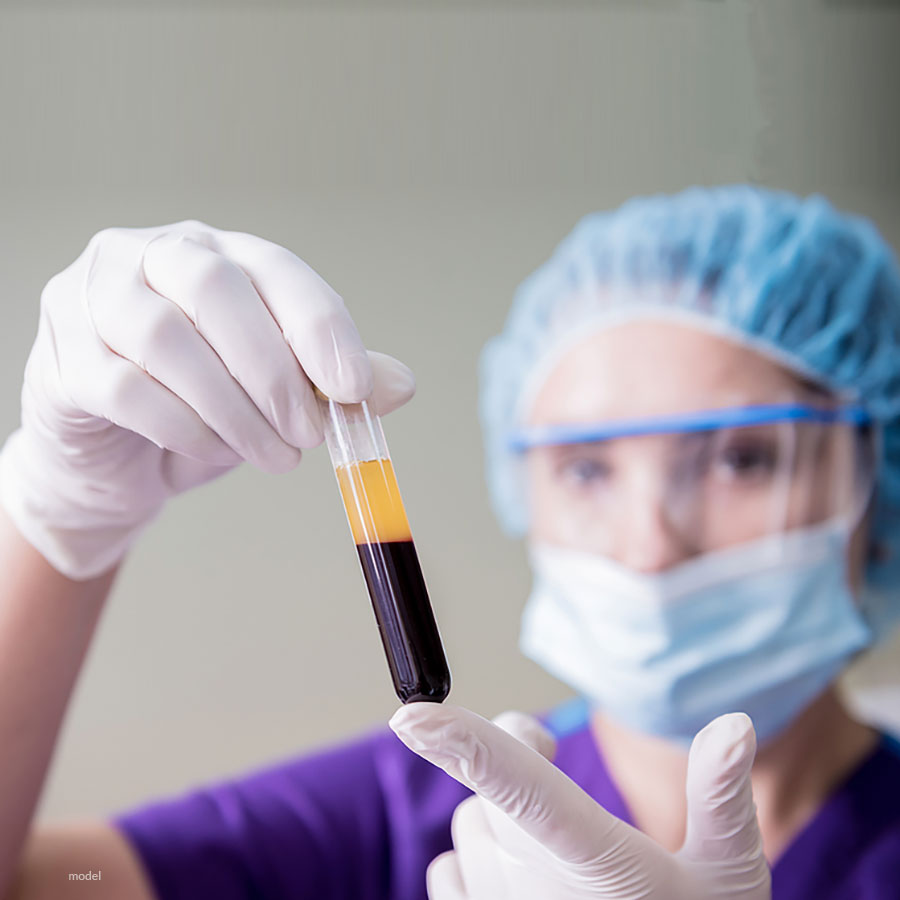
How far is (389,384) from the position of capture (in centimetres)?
63

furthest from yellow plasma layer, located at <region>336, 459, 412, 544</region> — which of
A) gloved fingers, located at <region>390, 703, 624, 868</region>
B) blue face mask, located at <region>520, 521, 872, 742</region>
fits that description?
blue face mask, located at <region>520, 521, 872, 742</region>

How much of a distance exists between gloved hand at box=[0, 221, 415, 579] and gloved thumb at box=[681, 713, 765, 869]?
0.33 m

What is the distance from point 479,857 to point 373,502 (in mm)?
294

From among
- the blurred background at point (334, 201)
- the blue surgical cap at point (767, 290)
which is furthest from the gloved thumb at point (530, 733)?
the blurred background at point (334, 201)

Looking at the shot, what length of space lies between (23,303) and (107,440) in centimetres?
75

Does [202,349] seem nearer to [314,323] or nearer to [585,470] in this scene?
[314,323]

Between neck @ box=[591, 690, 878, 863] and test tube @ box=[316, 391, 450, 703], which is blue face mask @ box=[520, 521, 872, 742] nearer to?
neck @ box=[591, 690, 878, 863]

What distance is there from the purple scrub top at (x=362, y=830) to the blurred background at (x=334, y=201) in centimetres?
38

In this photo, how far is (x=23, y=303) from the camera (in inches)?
52.6

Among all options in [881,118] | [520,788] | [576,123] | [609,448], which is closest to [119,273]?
[520,788]

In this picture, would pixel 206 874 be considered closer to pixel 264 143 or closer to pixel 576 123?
pixel 264 143

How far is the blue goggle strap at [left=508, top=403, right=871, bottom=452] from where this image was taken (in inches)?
43.7

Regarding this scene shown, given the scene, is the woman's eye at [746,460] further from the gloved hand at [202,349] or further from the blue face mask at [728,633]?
the gloved hand at [202,349]

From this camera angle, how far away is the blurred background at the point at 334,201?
152cm
